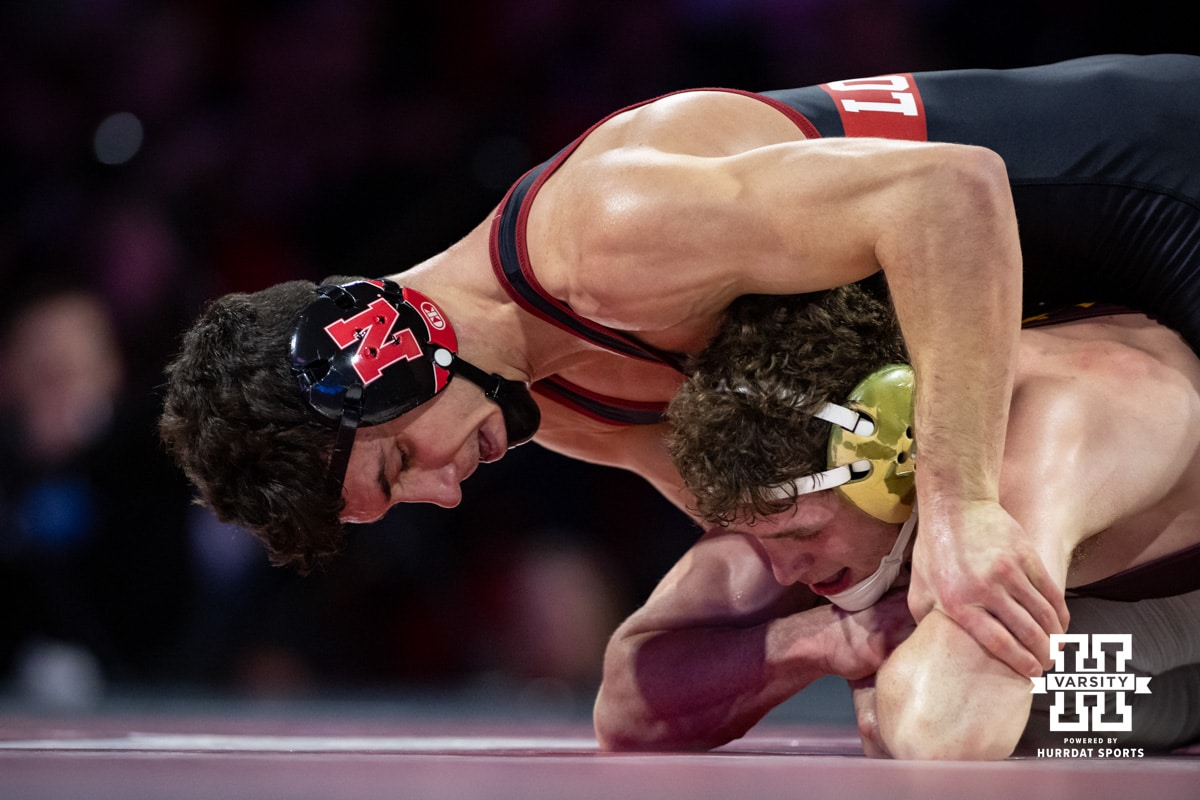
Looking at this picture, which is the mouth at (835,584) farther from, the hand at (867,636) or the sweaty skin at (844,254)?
the sweaty skin at (844,254)

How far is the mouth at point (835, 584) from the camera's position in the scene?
201 cm

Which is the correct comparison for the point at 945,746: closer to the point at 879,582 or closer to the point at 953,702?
the point at 953,702

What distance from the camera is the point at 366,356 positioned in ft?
6.98

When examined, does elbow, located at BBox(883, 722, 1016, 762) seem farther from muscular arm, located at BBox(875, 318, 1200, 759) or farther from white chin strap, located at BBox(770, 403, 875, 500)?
white chin strap, located at BBox(770, 403, 875, 500)

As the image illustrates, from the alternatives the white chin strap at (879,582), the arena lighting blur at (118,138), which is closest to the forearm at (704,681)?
the white chin strap at (879,582)

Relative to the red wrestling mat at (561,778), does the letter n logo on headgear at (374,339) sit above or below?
above

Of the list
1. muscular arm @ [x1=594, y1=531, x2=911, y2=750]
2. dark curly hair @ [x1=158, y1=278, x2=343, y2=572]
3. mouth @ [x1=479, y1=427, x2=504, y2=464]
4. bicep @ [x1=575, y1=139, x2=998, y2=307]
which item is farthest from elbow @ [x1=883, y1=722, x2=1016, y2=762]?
dark curly hair @ [x1=158, y1=278, x2=343, y2=572]

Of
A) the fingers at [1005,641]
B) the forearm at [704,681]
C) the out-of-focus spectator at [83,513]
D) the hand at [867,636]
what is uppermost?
the fingers at [1005,641]

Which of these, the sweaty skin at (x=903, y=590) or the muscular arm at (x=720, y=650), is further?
the muscular arm at (x=720, y=650)

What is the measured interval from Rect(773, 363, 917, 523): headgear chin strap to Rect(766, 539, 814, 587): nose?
13 centimetres

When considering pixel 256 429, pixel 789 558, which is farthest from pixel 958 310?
pixel 256 429

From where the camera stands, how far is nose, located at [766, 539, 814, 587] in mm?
1925

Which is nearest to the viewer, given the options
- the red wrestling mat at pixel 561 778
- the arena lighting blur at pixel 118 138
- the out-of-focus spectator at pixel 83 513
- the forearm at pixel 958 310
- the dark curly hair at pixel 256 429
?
the red wrestling mat at pixel 561 778

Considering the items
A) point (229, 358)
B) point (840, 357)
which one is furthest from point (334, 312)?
point (840, 357)
